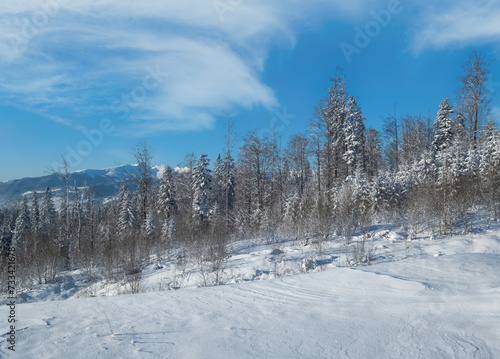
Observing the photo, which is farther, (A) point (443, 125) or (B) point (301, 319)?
(A) point (443, 125)

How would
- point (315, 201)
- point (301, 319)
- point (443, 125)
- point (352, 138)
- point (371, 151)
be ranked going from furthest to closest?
point (371, 151)
point (443, 125)
point (352, 138)
point (315, 201)
point (301, 319)

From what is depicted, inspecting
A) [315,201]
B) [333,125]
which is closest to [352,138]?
[333,125]

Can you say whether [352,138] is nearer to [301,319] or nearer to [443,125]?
[443,125]

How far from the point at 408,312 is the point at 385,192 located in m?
17.1

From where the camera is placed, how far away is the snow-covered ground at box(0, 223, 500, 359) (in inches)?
101

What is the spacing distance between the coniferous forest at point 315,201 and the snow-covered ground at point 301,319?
4162mm

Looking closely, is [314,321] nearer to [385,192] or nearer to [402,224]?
[402,224]

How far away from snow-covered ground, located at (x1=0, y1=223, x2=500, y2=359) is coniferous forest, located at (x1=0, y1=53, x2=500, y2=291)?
4.16m

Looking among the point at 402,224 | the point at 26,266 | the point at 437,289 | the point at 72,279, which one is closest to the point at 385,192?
the point at 402,224

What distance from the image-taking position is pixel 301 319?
10.8 ft

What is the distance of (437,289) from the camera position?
3926 mm

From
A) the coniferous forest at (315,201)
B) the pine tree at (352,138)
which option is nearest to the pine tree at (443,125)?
the coniferous forest at (315,201)

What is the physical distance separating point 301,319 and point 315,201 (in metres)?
14.1

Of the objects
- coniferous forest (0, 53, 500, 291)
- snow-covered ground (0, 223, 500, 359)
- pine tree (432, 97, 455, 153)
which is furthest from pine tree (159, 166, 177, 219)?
pine tree (432, 97, 455, 153)
